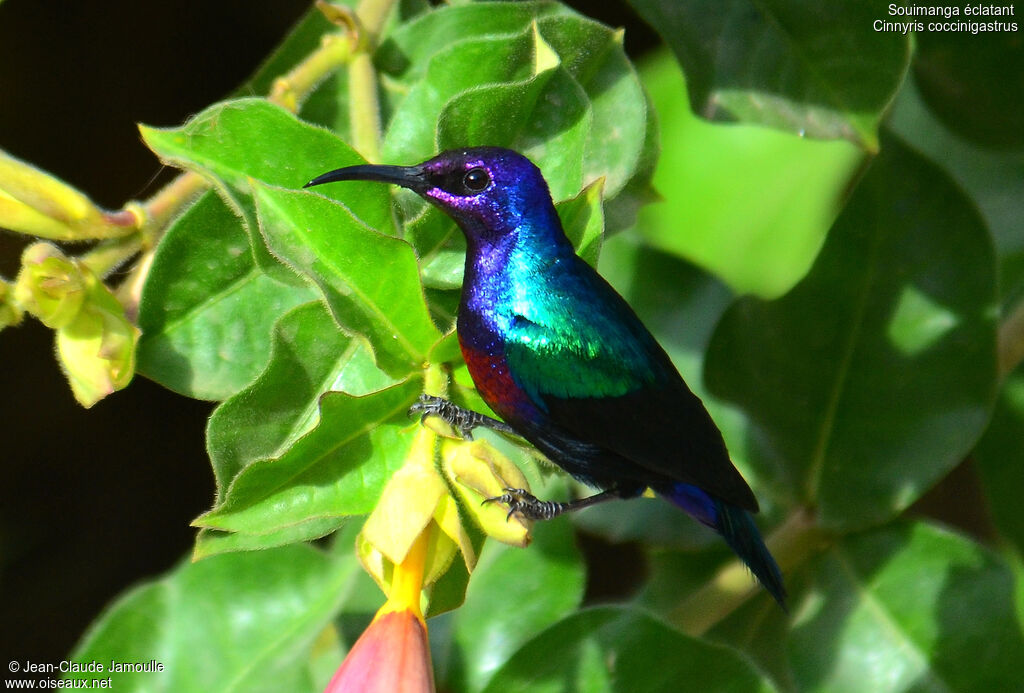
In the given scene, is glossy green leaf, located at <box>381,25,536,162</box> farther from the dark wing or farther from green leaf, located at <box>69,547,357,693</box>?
green leaf, located at <box>69,547,357,693</box>

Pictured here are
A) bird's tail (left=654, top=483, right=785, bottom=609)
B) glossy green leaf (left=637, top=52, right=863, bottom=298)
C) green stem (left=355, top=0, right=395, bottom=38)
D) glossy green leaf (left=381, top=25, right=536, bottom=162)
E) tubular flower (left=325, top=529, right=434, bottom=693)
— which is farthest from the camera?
glossy green leaf (left=637, top=52, right=863, bottom=298)

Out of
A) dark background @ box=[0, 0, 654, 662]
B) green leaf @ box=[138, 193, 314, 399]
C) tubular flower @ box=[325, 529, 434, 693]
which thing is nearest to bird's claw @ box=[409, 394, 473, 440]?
tubular flower @ box=[325, 529, 434, 693]

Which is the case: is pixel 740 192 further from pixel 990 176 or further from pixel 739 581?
pixel 739 581

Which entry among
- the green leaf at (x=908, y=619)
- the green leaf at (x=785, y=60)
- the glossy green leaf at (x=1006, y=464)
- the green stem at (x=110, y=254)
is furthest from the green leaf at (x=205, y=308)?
the glossy green leaf at (x=1006, y=464)

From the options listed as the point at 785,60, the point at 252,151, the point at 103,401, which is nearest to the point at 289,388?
the point at 252,151

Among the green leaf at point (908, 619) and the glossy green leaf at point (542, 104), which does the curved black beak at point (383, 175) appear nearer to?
the glossy green leaf at point (542, 104)

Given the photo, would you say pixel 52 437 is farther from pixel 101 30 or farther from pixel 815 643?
pixel 815 643
